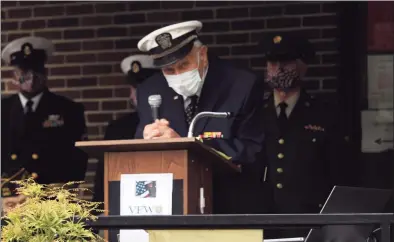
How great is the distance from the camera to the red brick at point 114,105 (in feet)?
20.4

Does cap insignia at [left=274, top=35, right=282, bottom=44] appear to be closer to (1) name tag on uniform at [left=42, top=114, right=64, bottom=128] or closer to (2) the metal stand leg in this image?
(1) name tag on uniform at [left=42, top=114, right=64, bottom=128]

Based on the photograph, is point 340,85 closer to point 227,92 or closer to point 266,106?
point 266,106

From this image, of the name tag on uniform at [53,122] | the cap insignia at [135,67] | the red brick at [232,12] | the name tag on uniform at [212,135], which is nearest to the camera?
the name tag on uniform at [212,135]

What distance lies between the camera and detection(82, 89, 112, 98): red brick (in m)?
6.25

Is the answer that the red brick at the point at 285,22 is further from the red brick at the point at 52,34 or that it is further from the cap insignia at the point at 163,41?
the cap insignia at the point at 163,41

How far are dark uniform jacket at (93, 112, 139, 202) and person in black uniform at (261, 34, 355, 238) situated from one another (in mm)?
905

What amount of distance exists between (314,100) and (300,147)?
30 cm

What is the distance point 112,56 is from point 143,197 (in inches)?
120

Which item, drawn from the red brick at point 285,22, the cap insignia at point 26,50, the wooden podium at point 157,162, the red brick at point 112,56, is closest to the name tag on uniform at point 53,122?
the cap insignia at point 26,50

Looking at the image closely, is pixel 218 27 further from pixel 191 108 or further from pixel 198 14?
pixel 191 108

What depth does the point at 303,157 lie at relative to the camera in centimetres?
496

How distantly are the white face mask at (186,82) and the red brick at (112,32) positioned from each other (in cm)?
223

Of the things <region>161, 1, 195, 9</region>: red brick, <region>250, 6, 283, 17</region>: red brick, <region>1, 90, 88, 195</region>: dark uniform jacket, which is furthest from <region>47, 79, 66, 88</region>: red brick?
<region>250, 6, 283, 17</region>: red brick

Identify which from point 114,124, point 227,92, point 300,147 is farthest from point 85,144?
point 114,124
